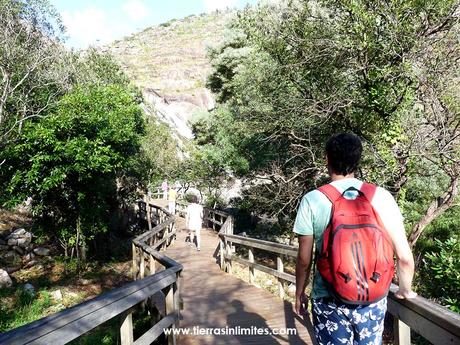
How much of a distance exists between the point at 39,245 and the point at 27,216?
477 cm

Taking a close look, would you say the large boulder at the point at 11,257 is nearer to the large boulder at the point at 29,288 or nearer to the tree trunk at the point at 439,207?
the large boulder at the point at 29,288

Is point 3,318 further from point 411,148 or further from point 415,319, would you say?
point 411,148

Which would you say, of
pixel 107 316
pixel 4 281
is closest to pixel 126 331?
pixel 107 316

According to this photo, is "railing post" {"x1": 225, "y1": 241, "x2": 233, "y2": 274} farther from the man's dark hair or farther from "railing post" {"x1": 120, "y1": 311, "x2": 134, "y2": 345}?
the man's dark hair

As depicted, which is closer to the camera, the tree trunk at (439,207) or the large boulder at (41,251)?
the tree trunk at (439,207)

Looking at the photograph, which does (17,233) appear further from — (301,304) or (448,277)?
(301,304)

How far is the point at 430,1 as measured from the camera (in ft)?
22.9

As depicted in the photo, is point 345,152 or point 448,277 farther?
point 448,277

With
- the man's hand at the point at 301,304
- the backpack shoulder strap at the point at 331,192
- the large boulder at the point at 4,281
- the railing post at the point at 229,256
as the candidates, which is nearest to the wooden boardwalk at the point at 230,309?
the railing post at the point at 229,256

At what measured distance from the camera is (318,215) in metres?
2.13

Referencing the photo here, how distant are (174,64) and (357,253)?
8741cm

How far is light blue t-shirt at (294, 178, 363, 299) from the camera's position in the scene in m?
2.11

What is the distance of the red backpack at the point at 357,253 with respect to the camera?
75.7 inches

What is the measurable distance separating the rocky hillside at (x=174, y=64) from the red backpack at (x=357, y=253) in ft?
114
